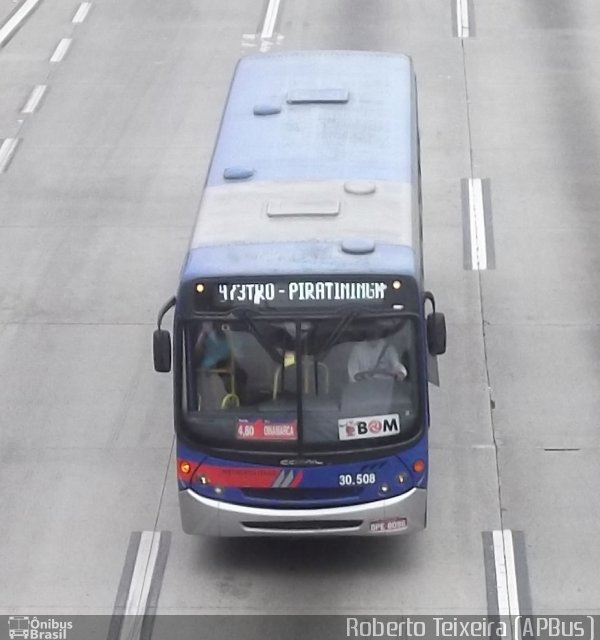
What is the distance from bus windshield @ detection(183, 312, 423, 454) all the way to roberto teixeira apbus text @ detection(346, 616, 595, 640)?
138 centimetres

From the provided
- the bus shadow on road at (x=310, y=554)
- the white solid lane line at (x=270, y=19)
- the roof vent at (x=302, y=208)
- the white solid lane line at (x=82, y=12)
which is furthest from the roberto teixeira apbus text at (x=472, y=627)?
the white solid lane line at (x=82, y=12)

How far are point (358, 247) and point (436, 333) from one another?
38.4 inches

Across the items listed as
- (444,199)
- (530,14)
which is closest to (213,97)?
(444,199)

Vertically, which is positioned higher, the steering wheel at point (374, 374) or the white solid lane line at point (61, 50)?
the steering wheel at point (374, 374)

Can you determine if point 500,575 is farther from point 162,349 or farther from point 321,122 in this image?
point 321,122

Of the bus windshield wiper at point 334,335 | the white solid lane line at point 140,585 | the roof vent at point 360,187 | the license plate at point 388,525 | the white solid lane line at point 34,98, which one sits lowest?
the white solid lane line at point 34,98

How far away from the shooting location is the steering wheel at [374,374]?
11836mm

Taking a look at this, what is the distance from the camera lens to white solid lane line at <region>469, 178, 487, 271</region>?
747 inches

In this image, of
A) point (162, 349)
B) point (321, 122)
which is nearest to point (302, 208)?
point (162, 349)

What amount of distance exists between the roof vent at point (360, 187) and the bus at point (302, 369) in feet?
0.63

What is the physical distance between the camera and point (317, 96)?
50.0 ft

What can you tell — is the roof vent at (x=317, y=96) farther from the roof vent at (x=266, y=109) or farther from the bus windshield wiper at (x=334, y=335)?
the bus windshield wiper at (x=334, y=335)

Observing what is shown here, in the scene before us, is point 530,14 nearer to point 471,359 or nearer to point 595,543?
Answer: point 471,359

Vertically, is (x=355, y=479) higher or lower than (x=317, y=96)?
lower
